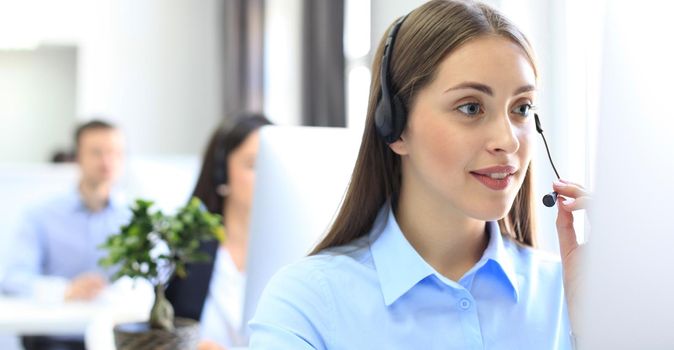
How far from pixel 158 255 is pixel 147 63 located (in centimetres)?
554

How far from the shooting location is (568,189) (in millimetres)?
807

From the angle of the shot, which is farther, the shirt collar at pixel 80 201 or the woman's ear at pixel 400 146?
the shirt collar at pixel 80 201

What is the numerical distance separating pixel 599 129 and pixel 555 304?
0.55 metres

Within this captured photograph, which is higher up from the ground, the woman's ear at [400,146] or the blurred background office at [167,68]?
the woman's ear at [400,146]

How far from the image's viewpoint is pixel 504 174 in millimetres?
841

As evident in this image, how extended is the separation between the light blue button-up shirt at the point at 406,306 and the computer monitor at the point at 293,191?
0.64 ft

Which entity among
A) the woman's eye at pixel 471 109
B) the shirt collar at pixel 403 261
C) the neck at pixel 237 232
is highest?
the woman's eye at pixel 471 109

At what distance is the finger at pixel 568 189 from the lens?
800 millimetres

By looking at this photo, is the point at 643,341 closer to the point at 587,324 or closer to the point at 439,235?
the point at 587,324

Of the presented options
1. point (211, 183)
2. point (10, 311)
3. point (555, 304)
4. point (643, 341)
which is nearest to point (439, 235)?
point (555, 304)

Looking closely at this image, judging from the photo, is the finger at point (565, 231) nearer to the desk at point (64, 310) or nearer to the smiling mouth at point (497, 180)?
the smiling mouth at point (497, 180)

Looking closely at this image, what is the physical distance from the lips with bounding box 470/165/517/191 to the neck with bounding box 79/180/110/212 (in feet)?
9.13

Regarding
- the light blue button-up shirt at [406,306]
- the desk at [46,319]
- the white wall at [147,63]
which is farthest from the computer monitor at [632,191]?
the white wall at [147,63]

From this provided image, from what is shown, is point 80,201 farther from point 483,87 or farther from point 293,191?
point 483,87
